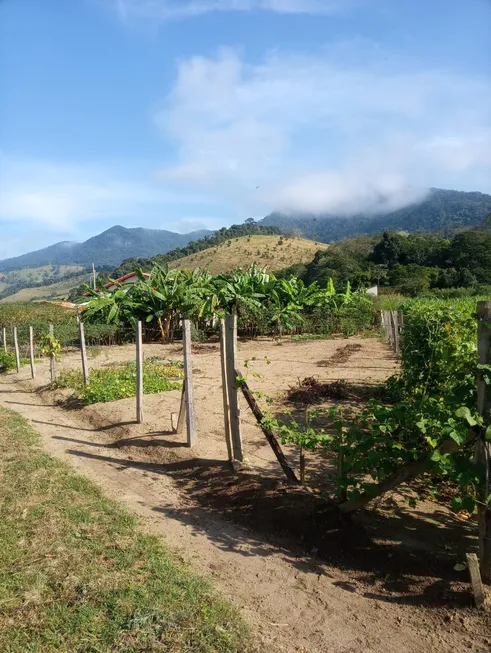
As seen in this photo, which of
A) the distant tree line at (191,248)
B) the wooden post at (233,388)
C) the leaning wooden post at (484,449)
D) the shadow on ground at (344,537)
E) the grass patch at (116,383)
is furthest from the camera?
the distant tree line at (191,248)

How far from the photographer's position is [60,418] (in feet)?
27.8

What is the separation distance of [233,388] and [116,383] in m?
4.93

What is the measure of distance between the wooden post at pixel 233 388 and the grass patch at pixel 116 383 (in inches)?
157

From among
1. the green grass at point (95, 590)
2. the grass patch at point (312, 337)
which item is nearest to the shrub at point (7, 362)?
the green grass at point (95, 590)

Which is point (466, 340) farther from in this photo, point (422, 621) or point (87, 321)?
point (87, 321)

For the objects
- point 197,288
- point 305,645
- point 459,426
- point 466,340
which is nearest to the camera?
point 305,645

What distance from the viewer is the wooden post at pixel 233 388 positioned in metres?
5.29

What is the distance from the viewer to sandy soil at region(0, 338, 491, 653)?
294 centimetres

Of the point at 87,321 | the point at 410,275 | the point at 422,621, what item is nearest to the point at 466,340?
the point at 422,621

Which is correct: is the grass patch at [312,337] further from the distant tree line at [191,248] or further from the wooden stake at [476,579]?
the distant tree line at [191,248]

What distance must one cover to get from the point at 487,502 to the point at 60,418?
7.53 metres

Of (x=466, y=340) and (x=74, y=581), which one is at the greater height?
(x=466, y=340)

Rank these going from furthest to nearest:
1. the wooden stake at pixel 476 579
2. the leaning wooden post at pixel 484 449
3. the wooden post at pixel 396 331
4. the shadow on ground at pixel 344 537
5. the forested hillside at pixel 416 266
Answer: the forested hillside at pixel 416 266 < the wooden post at pixel 396 331 < the shadow on ground at pixel 344 537 < the leaning wooden post at pixel 484 449 < the wooden stake at pixel 476 579

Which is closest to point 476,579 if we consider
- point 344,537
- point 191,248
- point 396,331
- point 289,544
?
point 344,537
